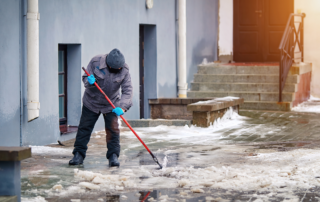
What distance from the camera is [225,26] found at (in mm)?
15367

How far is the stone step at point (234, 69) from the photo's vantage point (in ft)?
43.8

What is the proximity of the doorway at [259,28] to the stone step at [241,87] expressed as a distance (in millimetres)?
2469

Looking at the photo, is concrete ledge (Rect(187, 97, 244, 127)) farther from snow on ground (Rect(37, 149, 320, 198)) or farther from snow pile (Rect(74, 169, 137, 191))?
snow pile (Rect(74, 169, 137, 191))

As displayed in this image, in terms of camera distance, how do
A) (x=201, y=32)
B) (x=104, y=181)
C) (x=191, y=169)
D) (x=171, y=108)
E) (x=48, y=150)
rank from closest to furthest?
(x=104, y=181)
(x=191, y=169)
(x=48, y=150)
(x=171, y=108)
(x=201, y=32)

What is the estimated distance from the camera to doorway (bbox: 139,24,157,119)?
484 inches

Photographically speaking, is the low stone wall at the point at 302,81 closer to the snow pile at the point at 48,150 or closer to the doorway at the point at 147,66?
the doorway at the point at 147,66

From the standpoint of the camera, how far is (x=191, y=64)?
13.9 metres

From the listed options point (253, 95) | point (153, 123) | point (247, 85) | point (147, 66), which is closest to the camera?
point (153, 123)

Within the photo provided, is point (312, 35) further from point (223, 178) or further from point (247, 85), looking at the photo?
point (223, 178)

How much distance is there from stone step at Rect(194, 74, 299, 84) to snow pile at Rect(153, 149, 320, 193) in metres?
6.06

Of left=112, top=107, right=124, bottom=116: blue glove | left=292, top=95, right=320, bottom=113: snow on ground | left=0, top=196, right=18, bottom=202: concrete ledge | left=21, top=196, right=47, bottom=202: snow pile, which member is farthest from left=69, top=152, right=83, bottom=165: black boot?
left=292, top=95, right=320, bottom=113: snow on ground

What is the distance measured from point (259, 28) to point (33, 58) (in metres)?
9.11

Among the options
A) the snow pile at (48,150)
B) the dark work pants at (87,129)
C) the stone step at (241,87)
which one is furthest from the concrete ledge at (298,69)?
the dark work pants at (87,129)

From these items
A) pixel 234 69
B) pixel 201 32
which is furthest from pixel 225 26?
pixel 234 69
